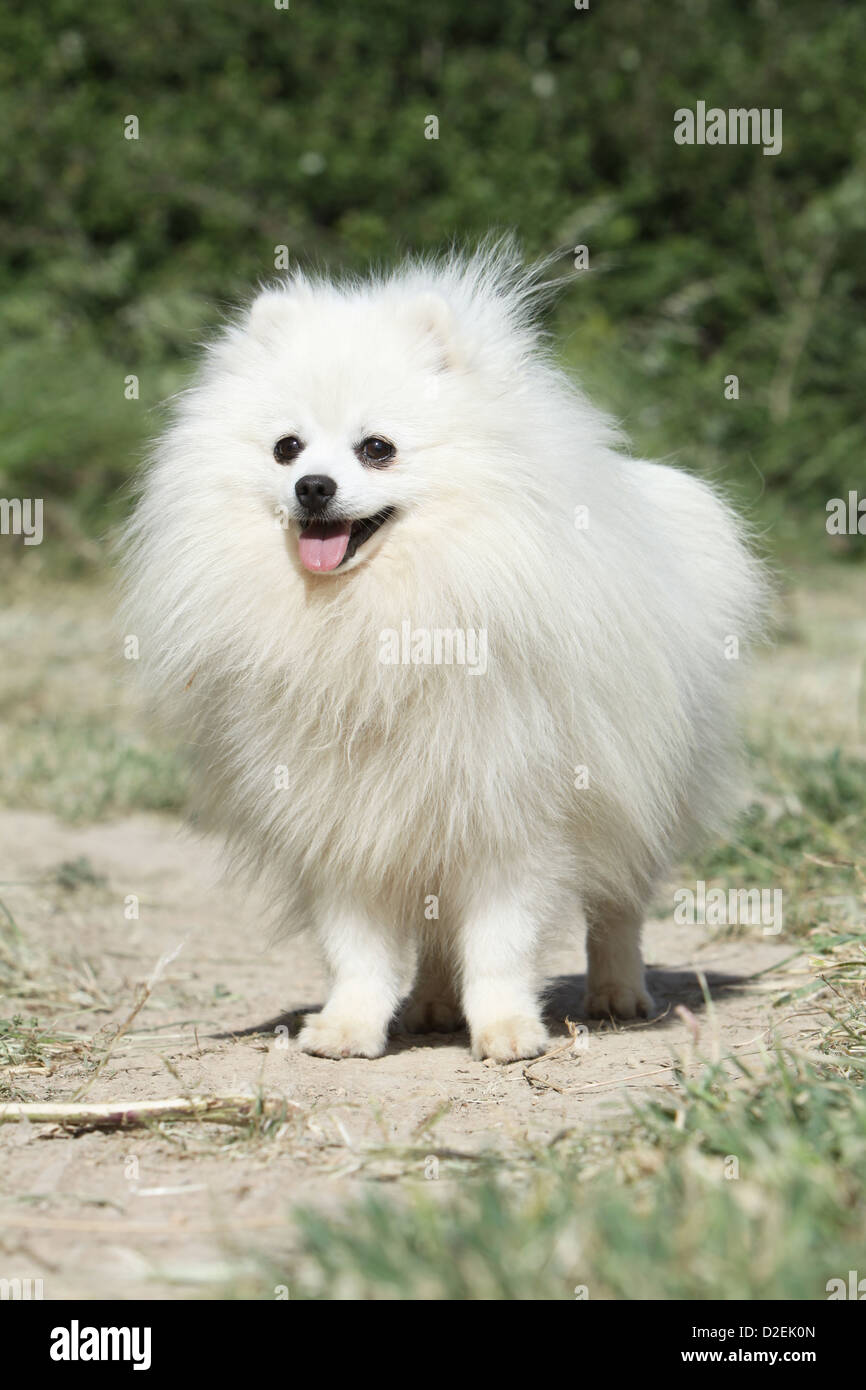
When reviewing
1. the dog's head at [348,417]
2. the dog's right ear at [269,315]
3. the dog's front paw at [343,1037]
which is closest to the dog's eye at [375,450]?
the dog's head at [348,417]

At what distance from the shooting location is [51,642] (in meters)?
8.45

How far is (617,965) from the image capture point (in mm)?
3781

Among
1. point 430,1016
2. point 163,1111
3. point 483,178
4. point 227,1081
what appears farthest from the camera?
point 483,178

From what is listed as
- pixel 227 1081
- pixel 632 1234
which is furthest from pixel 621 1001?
pixel 632 1234

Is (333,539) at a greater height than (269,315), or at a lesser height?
lesser

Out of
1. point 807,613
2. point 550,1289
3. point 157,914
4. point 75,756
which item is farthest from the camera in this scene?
point 807,613

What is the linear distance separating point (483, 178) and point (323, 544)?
905 cm

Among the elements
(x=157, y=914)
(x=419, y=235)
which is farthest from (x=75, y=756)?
(x=419, y=235)

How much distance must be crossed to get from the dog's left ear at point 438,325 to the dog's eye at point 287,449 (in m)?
0.35

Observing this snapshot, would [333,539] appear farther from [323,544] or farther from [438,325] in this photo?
[438,325]

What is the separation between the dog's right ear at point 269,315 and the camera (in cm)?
334
